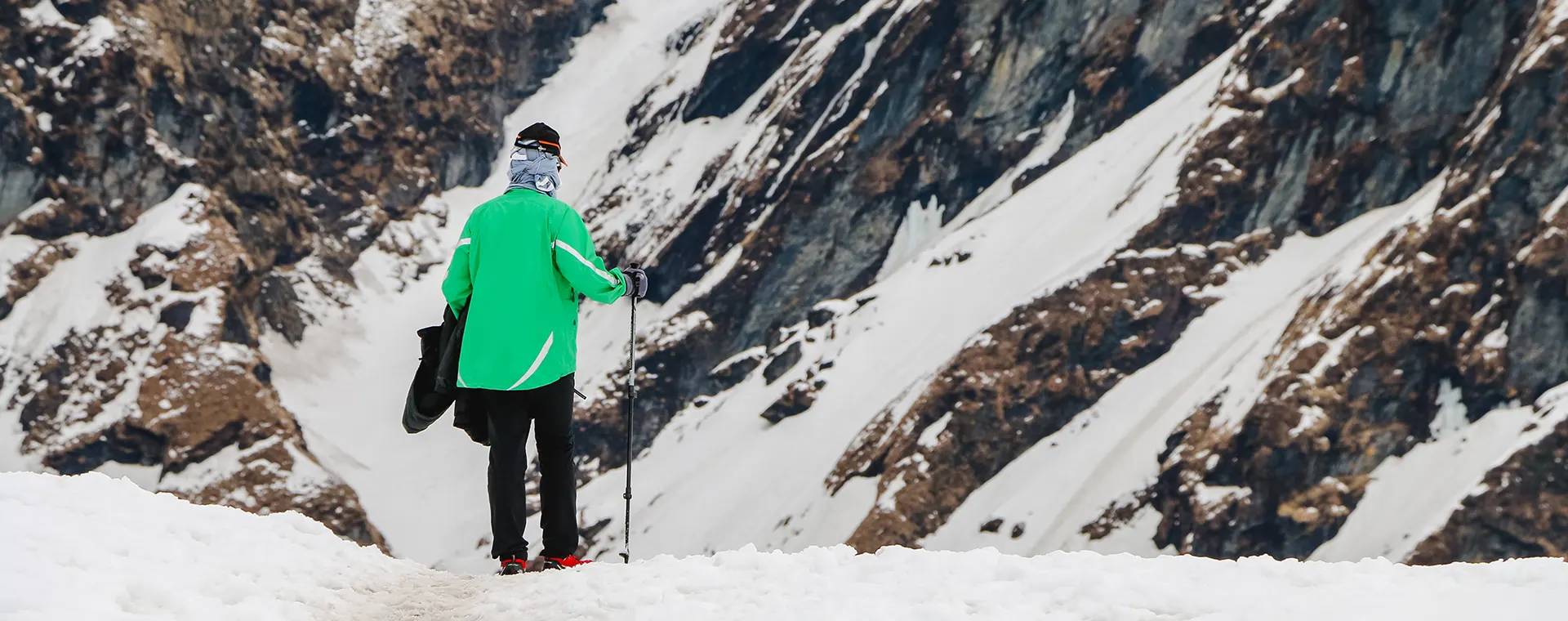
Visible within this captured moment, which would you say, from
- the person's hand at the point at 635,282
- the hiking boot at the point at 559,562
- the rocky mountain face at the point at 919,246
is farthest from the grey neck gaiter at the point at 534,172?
the rocky mountain face at the point at 919,246

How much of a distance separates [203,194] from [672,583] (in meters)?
A: 123

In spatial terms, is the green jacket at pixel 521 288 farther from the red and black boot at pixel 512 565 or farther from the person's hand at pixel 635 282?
the red and black boot at pixel 512 565

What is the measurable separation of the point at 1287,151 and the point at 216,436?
73939mm

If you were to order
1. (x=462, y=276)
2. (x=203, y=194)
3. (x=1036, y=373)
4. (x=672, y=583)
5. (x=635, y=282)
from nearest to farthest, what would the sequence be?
(x=672, y=583) < (x=462, y=276) < (x=635, y=282) < (x=1036, y=373) < (x=203, y=194)

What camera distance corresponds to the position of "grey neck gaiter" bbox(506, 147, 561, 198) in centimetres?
921

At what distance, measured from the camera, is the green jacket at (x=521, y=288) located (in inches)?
350

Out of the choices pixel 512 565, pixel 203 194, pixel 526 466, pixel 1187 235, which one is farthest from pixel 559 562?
pixel 203 194

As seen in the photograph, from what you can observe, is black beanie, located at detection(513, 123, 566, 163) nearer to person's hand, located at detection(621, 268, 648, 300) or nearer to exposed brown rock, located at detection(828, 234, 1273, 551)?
person's hand, located at detection(621, 268, 648, 300)

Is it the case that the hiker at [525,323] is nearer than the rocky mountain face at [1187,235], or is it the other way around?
the hiker at [525,323]

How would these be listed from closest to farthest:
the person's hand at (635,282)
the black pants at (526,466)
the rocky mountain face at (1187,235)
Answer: the black pants at (526,466), the person's hand at (635,282), the rocky mountain face at (1187,235)

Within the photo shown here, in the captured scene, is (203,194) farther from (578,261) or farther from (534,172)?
(578,261)

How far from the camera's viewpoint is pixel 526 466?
29.5 feet

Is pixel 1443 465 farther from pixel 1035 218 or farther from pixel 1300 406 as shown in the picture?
pixel 1035 218

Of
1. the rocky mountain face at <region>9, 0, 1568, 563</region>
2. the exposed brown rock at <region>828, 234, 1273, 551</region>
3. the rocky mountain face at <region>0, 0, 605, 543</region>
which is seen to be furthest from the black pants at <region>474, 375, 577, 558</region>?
the rocky mountain face at <region>0, 0, 605, 543</region>
